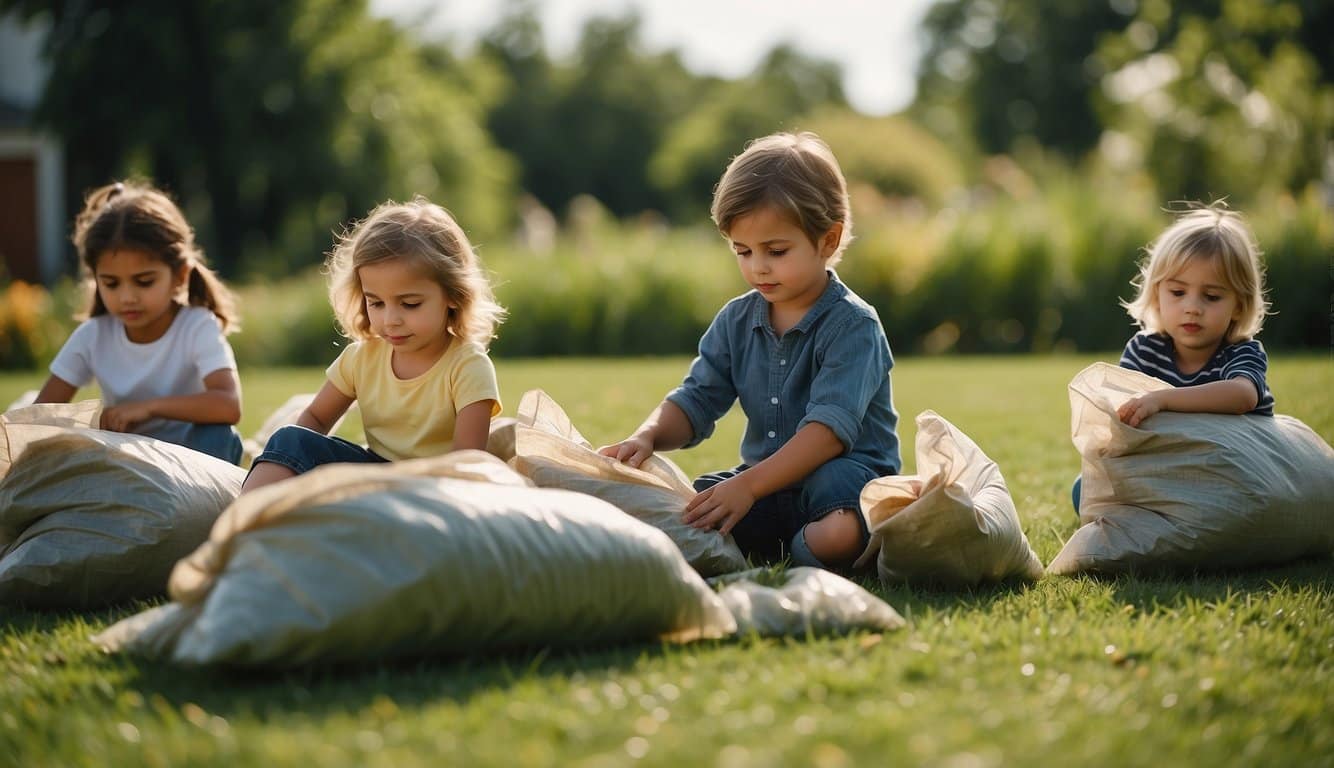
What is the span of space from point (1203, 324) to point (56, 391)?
3.79 metres

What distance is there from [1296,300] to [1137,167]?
623 inches

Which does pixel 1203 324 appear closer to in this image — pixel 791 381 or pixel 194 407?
pixel 791 381

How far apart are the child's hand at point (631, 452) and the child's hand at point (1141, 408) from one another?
1.39 m

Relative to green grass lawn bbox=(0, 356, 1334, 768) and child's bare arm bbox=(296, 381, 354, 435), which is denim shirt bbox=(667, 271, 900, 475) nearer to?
green grass lawn bbox=(0, 356, 1334, 768)

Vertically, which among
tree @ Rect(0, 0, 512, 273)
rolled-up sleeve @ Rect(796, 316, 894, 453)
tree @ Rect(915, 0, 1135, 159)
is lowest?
rolled-up sleeve @ Rect(796, 316, 894, 453)

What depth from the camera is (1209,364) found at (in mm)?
3990

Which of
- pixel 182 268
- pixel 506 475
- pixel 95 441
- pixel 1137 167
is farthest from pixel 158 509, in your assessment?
pixel 1137 167

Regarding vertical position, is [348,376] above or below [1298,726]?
above

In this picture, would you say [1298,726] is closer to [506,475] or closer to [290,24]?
[506,475]

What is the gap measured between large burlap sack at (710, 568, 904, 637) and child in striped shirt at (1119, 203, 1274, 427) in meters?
1.31

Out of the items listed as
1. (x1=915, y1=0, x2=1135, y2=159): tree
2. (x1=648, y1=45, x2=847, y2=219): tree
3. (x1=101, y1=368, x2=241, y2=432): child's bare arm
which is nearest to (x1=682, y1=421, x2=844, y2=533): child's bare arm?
(x1=101, y1=368, x2=241, y2=432): child's bare arm

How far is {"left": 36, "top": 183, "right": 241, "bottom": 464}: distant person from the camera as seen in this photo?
4301 millimetres

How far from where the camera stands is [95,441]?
3.48 m

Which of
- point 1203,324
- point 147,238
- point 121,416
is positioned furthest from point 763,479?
point 147,238
